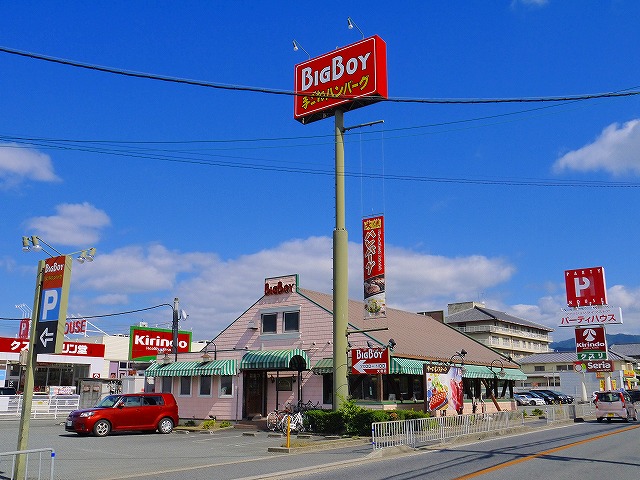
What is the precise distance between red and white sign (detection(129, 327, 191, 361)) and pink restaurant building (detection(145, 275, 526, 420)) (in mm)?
5865

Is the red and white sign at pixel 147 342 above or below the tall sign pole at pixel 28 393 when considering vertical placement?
above

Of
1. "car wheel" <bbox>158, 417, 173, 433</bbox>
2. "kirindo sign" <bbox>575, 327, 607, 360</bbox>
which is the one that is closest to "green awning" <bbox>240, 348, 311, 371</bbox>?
"car wheel" <bbox>158, 417, 173, 433</bbox>

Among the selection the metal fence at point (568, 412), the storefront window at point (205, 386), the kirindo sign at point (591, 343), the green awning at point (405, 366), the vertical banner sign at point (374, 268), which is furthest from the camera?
the kirindo sign at point (591, 343)

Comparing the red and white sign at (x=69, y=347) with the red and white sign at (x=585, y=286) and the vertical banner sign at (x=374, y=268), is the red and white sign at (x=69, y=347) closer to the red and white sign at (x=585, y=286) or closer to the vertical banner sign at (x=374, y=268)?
the vertical banner sign at (x=374, y=268)

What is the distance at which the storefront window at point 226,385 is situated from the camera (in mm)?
31681

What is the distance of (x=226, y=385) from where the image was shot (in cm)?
3184

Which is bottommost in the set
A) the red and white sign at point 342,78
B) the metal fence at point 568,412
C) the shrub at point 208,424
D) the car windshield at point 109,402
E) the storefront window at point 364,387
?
the shrub at point 208,424

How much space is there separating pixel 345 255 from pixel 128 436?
37.4ft

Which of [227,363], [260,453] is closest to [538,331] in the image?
[227,363]

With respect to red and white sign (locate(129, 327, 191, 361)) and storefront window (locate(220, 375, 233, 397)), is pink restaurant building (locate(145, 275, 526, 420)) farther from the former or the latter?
red and white sign (locate(129, 327, 191, 361))

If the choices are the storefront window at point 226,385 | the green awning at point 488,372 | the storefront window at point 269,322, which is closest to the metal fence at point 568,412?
the green awning at point 488,372

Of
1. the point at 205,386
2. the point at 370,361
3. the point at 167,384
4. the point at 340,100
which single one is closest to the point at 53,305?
the point at 370,361

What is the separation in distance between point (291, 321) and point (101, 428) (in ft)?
35.0

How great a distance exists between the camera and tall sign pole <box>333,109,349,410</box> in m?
24.6
